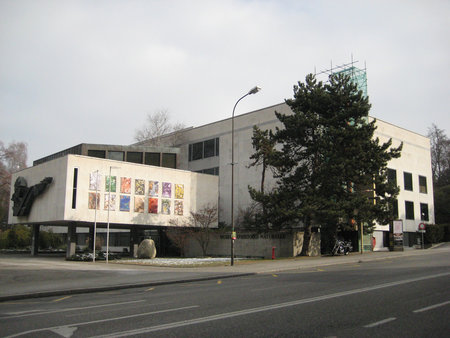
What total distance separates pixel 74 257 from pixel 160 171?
36.9 feet

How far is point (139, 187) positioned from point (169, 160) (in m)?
9.86

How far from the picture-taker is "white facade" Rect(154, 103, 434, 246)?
151ft

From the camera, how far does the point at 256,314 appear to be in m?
8.90

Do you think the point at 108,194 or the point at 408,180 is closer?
the point at 108,194

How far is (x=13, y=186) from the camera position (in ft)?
143

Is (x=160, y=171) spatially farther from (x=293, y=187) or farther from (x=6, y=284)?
(x=6, y=284)

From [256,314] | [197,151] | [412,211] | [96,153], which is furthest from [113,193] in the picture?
[412,211]

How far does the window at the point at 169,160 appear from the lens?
4803cm

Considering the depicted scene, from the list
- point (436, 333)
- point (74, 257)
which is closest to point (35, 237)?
point (74, 257)

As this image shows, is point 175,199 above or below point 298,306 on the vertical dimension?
above

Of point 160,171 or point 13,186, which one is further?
point 13,186

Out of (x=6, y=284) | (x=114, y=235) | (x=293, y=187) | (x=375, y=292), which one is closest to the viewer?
(x=375, y=292)

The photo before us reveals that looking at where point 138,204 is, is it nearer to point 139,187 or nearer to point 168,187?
point 139,187

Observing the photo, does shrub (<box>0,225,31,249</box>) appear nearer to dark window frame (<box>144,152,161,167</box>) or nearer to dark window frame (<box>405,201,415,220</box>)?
dark window frame (<box>144,152,161,167</box>)
